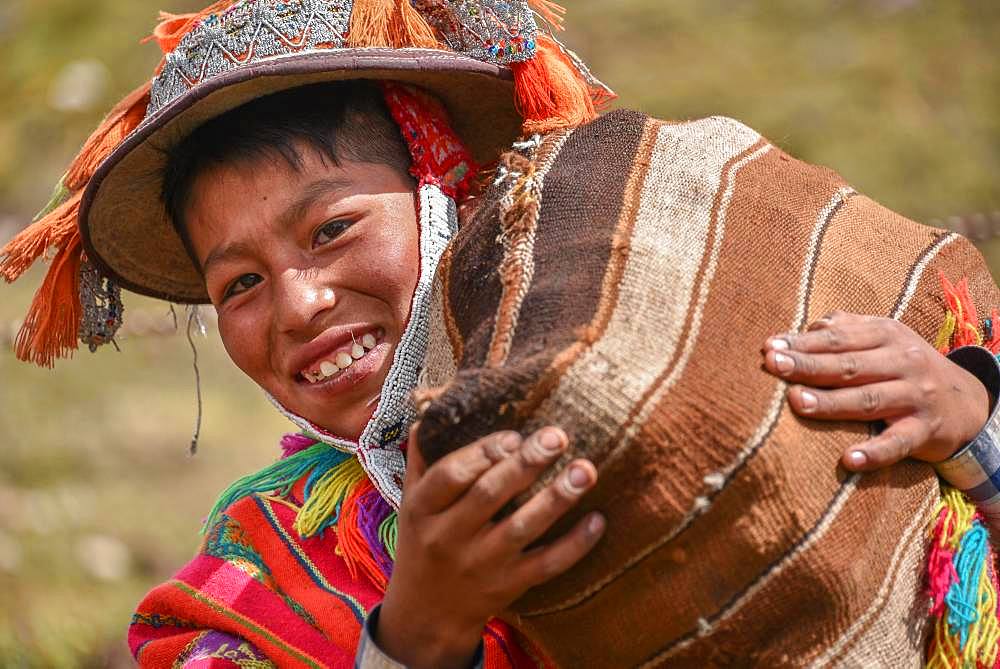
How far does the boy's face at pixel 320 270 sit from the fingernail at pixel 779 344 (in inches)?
27.0

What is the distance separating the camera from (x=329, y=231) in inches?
79.2

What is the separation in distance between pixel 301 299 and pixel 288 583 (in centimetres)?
53

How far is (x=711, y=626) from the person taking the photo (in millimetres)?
1461

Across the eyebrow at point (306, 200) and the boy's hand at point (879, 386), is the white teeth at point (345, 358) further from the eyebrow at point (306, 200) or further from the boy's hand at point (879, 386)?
the boy's hand at point (879, 386)

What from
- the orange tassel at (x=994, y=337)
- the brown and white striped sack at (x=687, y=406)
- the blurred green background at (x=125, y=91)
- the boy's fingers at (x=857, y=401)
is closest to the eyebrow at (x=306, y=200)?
the brown and white striped sack at (x=687, y=406)

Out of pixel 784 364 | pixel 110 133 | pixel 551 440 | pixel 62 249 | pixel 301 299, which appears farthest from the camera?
pixel 62 249

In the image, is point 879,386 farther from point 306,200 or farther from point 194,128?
point 194,128

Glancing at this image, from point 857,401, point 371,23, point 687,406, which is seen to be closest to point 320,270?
point 371,23

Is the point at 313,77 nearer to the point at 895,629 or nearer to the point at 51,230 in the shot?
the point at 51,230

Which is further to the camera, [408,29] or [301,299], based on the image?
[408,29]

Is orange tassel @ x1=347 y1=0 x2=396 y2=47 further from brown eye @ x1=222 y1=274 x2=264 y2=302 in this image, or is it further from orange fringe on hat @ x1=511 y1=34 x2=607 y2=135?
brown eye @ x1=222 y1=274 x2=264 y2=302

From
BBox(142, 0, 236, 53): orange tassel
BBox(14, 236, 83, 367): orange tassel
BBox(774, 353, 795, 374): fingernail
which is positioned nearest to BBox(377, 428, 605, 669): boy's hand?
BBox(774, 353, 795, 374): fingernail

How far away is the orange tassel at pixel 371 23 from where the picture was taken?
2.08 meters

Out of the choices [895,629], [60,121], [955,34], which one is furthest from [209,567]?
[60,121]
